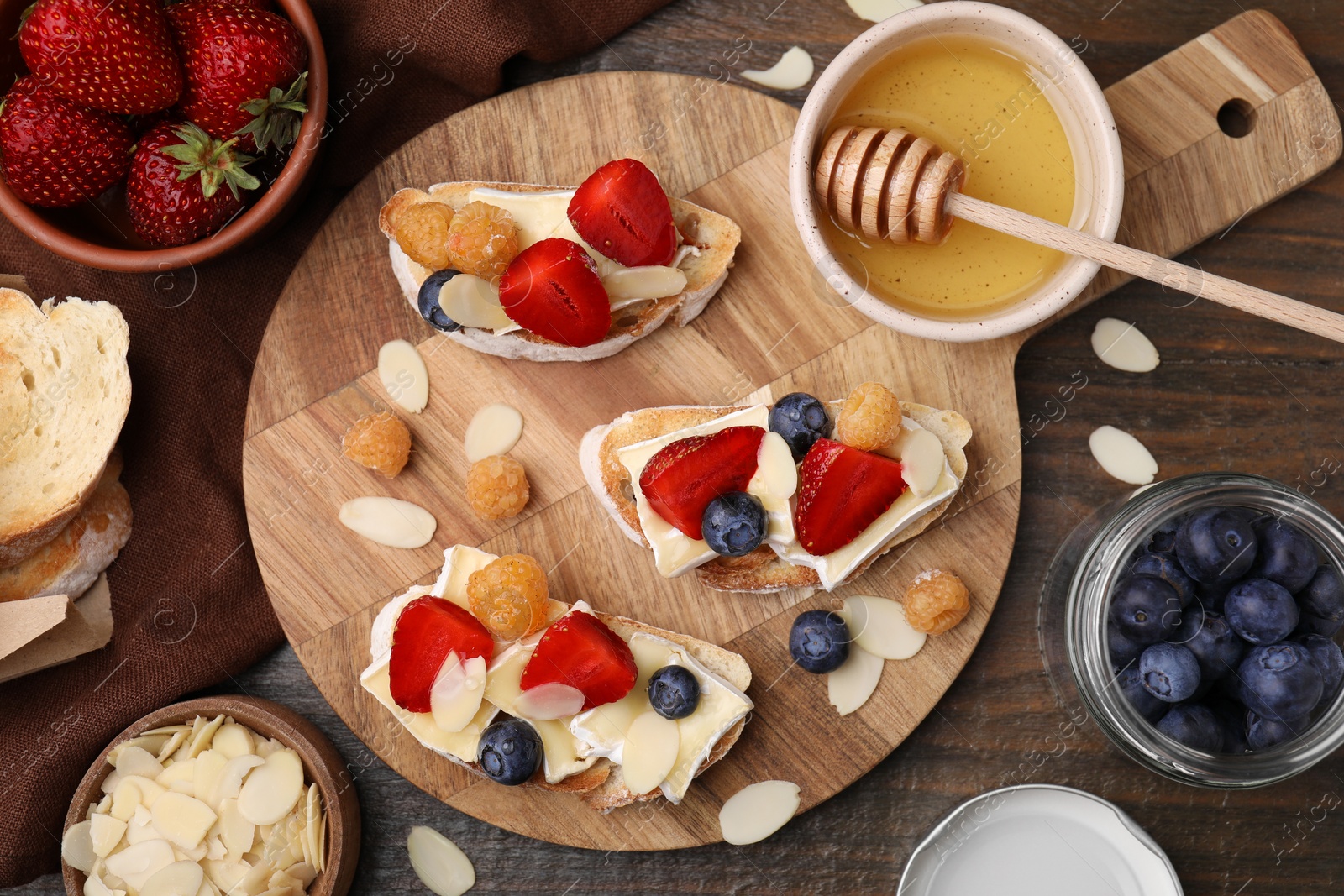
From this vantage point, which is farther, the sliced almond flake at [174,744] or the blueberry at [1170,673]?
the sliced almond flake at [174,744]

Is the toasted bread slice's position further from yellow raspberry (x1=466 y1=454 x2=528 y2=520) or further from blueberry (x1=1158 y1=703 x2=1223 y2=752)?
blueberry (x1=1158 y1=703 x2=1223 y2=752)

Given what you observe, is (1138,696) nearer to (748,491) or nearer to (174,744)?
(748,491)

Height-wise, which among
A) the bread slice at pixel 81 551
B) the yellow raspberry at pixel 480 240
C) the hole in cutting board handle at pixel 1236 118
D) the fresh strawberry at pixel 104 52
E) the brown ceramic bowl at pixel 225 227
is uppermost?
the fresh strawberry at pixel 104 52

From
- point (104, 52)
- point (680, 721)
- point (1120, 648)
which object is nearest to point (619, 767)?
point (680, 721)

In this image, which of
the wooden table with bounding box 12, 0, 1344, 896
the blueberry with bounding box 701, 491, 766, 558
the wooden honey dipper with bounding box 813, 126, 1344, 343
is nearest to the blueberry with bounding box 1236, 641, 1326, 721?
the wooden table with bounding box 12, 0, 1344, 896

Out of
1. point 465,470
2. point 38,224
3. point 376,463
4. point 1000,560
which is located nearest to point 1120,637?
point 1000,560

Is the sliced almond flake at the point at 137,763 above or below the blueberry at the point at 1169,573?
above

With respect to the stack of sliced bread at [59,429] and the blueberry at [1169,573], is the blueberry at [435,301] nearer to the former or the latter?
the stack of sliced bread at [59,429]

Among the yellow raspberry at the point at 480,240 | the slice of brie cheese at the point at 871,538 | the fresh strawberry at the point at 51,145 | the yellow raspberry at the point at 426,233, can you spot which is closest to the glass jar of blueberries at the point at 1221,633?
the slice of brie cheese at the point at 871,538
